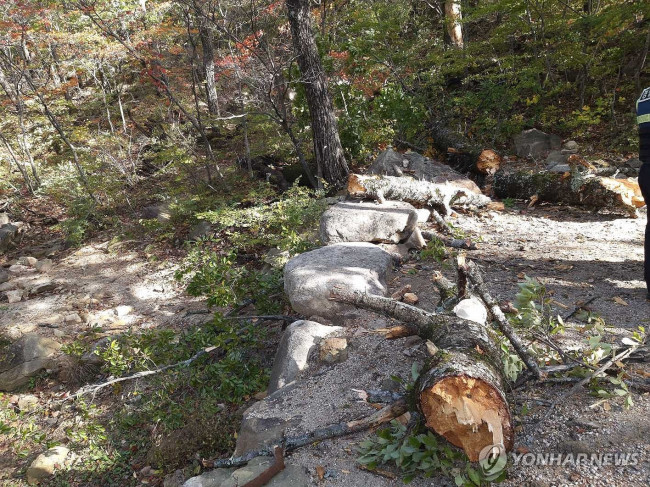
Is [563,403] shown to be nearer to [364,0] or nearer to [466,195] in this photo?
[466,195]

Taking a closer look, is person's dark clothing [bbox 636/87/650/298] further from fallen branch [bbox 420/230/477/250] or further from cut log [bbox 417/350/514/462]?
cut log [bbox 417/350/514/462]

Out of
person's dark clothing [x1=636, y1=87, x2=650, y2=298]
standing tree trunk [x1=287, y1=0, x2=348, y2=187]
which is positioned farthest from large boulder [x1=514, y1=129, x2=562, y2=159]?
person's dark clothing [x1=636, y1=87, x2=650, y2=298]

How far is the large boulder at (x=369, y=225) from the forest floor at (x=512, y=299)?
0.53m

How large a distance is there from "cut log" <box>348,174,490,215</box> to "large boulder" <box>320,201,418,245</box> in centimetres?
59

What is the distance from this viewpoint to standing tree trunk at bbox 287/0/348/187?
21.1ft

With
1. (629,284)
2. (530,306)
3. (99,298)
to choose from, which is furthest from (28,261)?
(629,284)

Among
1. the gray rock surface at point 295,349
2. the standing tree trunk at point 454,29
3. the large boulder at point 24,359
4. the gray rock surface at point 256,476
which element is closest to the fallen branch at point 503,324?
the gray rock surface at point 295,349

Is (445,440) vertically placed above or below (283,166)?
below

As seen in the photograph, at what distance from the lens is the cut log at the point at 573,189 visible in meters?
5.22

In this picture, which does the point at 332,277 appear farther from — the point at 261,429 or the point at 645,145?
the point at 645,145

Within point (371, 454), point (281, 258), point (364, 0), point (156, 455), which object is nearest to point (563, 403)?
point (371, 454)

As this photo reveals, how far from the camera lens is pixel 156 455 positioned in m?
3.12

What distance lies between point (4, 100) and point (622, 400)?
1601 cm

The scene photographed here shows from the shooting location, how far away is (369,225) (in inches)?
203
